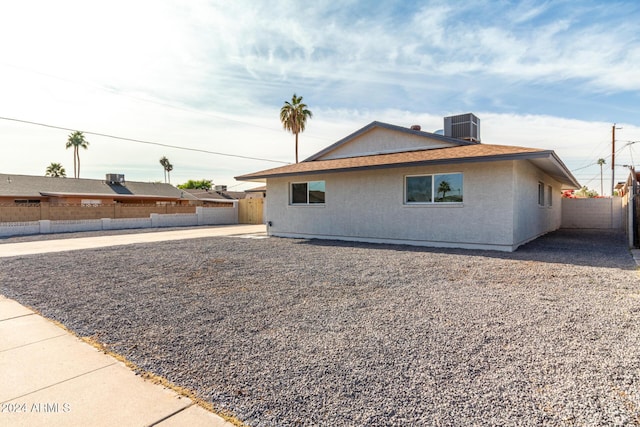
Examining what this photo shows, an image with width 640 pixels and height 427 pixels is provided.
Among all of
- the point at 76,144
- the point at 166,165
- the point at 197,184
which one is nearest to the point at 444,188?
the point at 76,144

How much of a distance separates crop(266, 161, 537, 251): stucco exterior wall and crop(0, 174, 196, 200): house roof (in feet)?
76.2

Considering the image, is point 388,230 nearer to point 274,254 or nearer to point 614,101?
point 274,254

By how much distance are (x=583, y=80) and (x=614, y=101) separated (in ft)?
20.8

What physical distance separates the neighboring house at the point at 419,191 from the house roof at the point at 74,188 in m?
22.1

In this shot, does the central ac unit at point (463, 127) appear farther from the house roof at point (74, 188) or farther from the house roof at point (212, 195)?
the house roof at point (212, 195)

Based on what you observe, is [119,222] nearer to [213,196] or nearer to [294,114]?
[294,114]

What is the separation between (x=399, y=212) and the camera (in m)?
11.6

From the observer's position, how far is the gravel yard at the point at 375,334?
2.44 m

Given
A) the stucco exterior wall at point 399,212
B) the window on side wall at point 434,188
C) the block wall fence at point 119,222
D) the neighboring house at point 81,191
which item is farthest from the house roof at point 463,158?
the neighboring house at point 81,191

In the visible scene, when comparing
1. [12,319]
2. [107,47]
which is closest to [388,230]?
[12,319]

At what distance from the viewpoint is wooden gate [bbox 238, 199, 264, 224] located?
26.4 meters

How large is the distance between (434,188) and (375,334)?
828cm

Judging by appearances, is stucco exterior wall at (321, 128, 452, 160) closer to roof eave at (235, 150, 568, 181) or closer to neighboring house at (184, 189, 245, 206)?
roof eave at (235, 150, 568, 181)

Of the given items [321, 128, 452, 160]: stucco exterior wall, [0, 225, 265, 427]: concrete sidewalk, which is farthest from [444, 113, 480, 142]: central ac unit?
[0, 225, 265, 427]: concrete sidewalk
